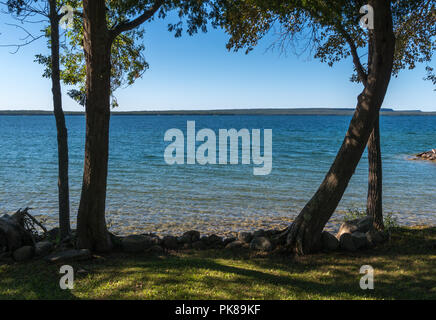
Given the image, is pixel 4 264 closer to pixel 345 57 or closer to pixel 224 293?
pixel 224 293

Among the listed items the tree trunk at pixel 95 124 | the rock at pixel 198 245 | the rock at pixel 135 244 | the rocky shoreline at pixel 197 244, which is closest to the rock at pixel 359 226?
the rocky shoreline at pixel 197 244

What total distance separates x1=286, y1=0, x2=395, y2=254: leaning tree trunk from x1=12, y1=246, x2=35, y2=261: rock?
5960mm

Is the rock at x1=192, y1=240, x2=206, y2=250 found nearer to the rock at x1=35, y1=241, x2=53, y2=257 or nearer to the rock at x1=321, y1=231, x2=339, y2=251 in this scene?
the rock at x1=321, y1=231, x2=339, y2=251

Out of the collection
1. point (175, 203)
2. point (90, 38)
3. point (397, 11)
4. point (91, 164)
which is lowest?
point (175, 203)

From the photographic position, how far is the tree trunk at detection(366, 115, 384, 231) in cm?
1005

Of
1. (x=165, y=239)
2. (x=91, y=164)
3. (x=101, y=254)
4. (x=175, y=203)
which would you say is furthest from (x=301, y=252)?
(x=175, y=203)

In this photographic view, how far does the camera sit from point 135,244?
8.99 meters

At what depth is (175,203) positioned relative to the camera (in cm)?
1725

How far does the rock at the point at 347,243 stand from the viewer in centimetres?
903

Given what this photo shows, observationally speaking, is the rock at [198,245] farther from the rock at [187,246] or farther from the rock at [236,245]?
the rock at [236,245]

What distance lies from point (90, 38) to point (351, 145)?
6.27 meters

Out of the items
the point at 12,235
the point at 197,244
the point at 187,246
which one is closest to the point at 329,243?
the point at 197,244

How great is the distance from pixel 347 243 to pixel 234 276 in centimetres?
352

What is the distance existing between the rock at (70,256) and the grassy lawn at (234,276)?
18 centimetres
